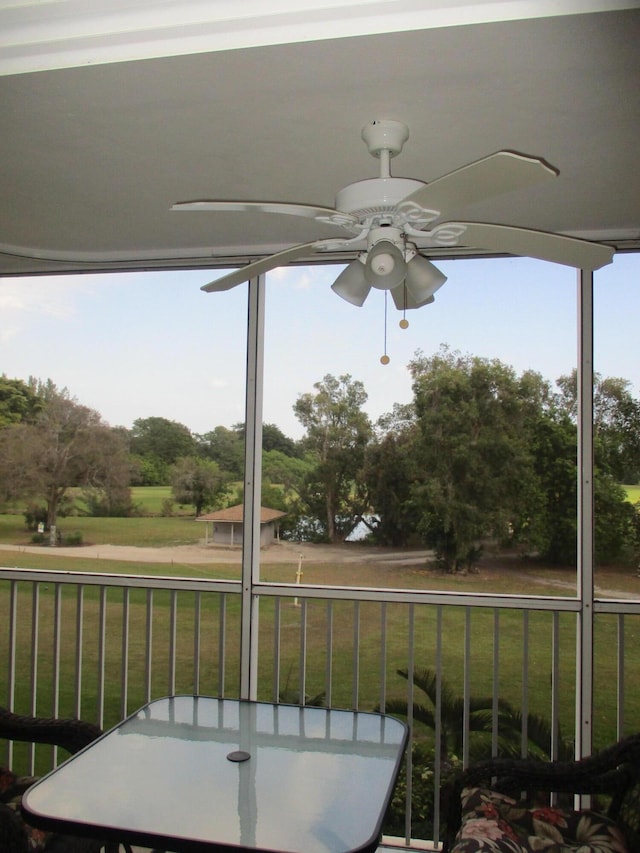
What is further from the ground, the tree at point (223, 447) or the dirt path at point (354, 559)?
the tree at point (223, 447)

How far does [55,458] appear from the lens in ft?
16.3

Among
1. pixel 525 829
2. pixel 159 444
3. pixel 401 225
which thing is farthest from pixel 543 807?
pixel 159 444

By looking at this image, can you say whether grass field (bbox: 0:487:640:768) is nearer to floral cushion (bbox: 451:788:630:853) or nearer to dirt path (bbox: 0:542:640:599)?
dirt path (bbox: 0:542:640:599)

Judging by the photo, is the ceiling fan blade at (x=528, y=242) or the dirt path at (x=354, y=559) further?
the dirt path at (x=354, y=559)

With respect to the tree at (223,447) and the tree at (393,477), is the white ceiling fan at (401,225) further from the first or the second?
the tree at (223,447)

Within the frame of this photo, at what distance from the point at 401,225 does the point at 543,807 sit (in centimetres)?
196

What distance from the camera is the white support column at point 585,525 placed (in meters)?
2.79

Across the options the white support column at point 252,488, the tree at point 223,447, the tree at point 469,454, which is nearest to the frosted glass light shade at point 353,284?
the white support column at point 252,488

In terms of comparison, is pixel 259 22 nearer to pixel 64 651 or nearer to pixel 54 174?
pixel 54 174

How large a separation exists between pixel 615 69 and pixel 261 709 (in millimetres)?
2456

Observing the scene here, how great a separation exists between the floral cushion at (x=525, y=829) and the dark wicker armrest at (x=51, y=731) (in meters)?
1.34

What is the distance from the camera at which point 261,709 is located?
2.57 m

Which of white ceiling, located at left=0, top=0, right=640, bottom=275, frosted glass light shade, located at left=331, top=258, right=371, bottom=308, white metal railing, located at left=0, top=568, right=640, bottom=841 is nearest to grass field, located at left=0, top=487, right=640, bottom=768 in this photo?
white metal railing, located at left=0, top=568, right=640, bottom=841

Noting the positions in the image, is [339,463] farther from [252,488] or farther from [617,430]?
[617,430]
